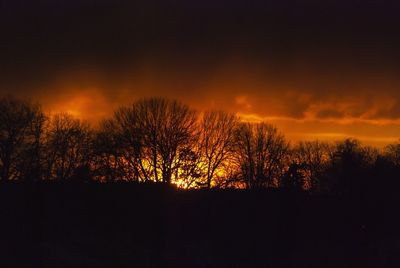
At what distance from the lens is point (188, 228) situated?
35.0m

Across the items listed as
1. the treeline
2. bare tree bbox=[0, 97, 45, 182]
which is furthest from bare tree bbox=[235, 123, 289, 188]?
bare tree bbox=[0, 97, 45, 182]

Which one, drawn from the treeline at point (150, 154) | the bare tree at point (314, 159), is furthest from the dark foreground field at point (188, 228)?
the bare tree at point (314, 159)

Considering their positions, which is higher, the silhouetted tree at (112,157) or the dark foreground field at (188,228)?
the silhouetted tree at (112,157)

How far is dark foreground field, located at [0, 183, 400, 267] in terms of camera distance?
2731 centimetres

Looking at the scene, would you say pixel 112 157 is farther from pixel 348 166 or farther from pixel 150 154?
pixel 348 166

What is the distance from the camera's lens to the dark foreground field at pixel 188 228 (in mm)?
27312

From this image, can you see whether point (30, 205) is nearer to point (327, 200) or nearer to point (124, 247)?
point (124, 247)

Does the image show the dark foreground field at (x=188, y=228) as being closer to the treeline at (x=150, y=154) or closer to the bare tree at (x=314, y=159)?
the treeline at (x=150, y=154)

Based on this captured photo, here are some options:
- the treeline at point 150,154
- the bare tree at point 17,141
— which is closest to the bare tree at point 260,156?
the treeline at point 150,154

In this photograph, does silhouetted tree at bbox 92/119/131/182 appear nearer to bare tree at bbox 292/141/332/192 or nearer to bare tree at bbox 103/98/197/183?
bare tree at bbox 103/98/197/183

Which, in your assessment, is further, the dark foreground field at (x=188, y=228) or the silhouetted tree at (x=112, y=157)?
the silhouetted tree at (x=112, y=157)

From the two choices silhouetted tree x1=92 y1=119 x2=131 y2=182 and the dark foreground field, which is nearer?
the dark foreground field

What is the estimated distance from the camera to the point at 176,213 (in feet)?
115

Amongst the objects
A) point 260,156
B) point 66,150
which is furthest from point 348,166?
point 66,150
